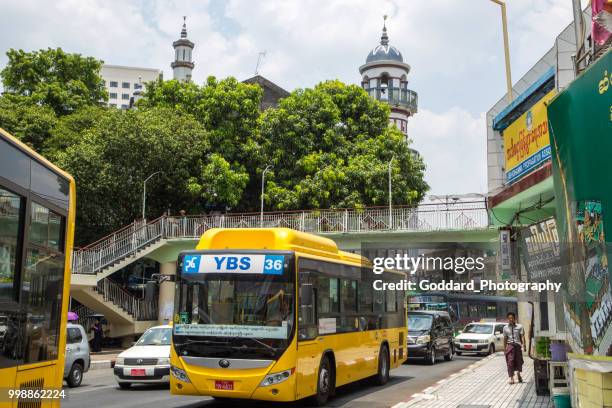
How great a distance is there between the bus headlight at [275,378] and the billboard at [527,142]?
6.77m

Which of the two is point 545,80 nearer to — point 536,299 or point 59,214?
point 536,299

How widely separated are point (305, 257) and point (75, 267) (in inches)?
911

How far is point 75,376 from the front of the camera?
17172mm

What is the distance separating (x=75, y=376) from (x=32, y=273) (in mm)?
11676

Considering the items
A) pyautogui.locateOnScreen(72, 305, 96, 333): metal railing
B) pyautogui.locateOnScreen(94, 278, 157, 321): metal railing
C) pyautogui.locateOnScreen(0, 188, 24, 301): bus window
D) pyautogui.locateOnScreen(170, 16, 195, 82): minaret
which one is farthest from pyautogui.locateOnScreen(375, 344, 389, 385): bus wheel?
pyautogui.locateOnScreen(170, 16, 195, 82): minaret

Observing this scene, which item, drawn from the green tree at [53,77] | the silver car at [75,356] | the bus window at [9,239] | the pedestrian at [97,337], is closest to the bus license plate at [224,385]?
the bus window at [9,239]

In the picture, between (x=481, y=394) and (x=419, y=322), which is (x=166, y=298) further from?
(x=481, y=394)

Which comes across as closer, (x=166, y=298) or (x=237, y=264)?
(x=237, y=264)

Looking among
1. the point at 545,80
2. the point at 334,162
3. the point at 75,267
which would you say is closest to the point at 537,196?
the point at 545,80

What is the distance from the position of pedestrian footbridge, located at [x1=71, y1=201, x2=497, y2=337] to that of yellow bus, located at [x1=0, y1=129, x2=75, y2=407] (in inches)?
981

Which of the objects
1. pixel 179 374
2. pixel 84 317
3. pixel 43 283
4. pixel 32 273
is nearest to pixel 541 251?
pixel 179 374

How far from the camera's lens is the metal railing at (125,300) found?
33.9 metres

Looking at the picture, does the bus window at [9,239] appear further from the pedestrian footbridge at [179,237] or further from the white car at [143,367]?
the pedestrian footbridge at [179,237]

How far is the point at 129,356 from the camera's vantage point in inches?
639
